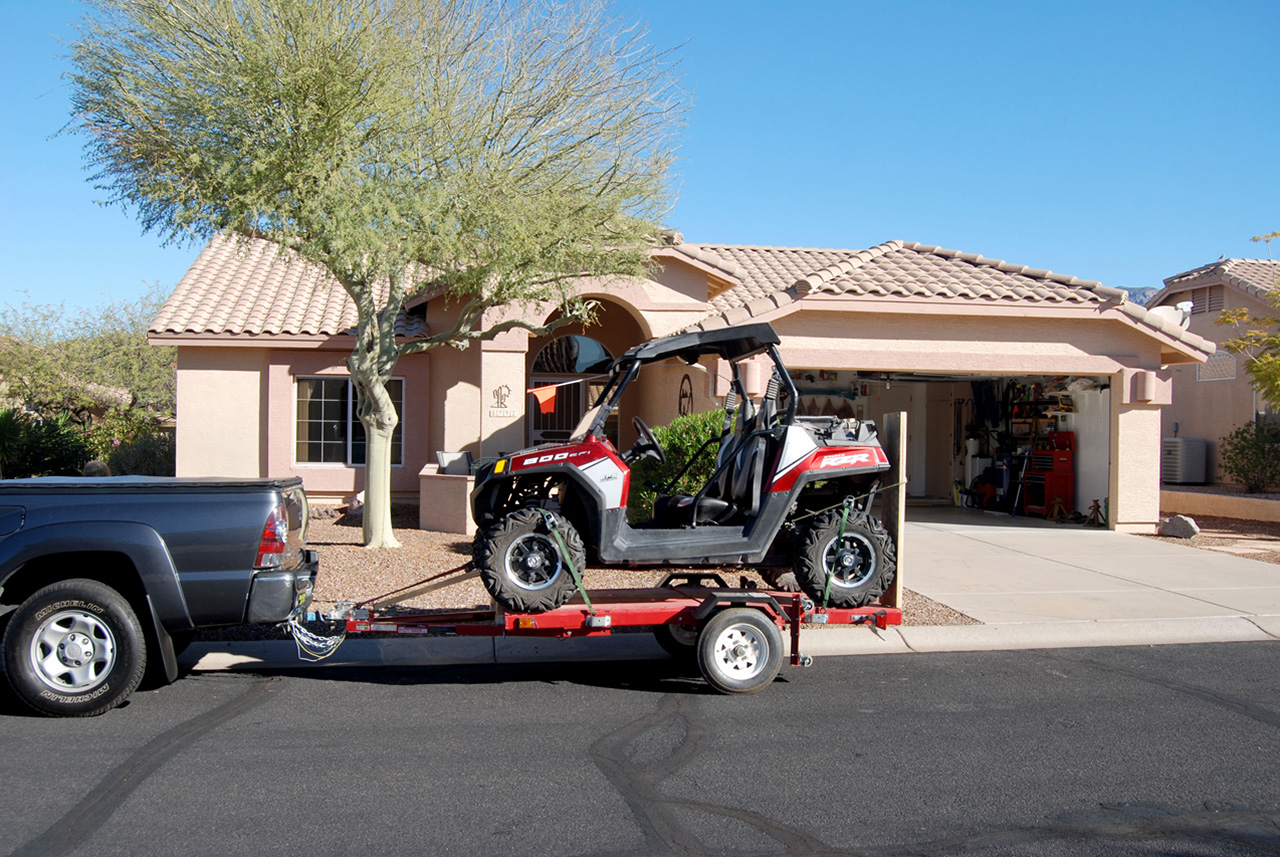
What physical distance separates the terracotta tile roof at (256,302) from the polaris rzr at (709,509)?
27.2ft

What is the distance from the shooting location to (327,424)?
15.8m

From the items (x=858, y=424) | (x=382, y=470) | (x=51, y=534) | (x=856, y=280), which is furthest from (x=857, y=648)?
(x=856, y=280)

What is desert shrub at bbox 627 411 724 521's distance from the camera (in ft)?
32.8

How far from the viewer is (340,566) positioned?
1055 centimetres

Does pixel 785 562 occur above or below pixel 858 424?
below

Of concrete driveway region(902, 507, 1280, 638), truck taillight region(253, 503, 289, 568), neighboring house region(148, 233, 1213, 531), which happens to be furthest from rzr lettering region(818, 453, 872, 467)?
neighboring house region(148, 233, 1213, 531)

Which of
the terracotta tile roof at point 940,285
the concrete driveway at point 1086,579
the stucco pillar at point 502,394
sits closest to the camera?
the concrete driveway at point 1086,579

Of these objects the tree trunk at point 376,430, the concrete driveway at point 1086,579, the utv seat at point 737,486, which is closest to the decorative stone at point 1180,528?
the concrete driveway at point 1086,579

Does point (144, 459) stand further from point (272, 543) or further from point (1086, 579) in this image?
point (1086, 579)

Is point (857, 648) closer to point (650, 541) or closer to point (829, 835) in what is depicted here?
point (650, 541)

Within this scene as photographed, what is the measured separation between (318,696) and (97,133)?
279 inches

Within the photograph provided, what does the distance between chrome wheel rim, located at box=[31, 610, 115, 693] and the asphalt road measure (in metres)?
0.24

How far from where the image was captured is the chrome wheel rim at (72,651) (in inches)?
→ 221

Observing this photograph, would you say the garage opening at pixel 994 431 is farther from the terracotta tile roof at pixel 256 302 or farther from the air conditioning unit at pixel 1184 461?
the terracotta tile roof at pixel 256 302
